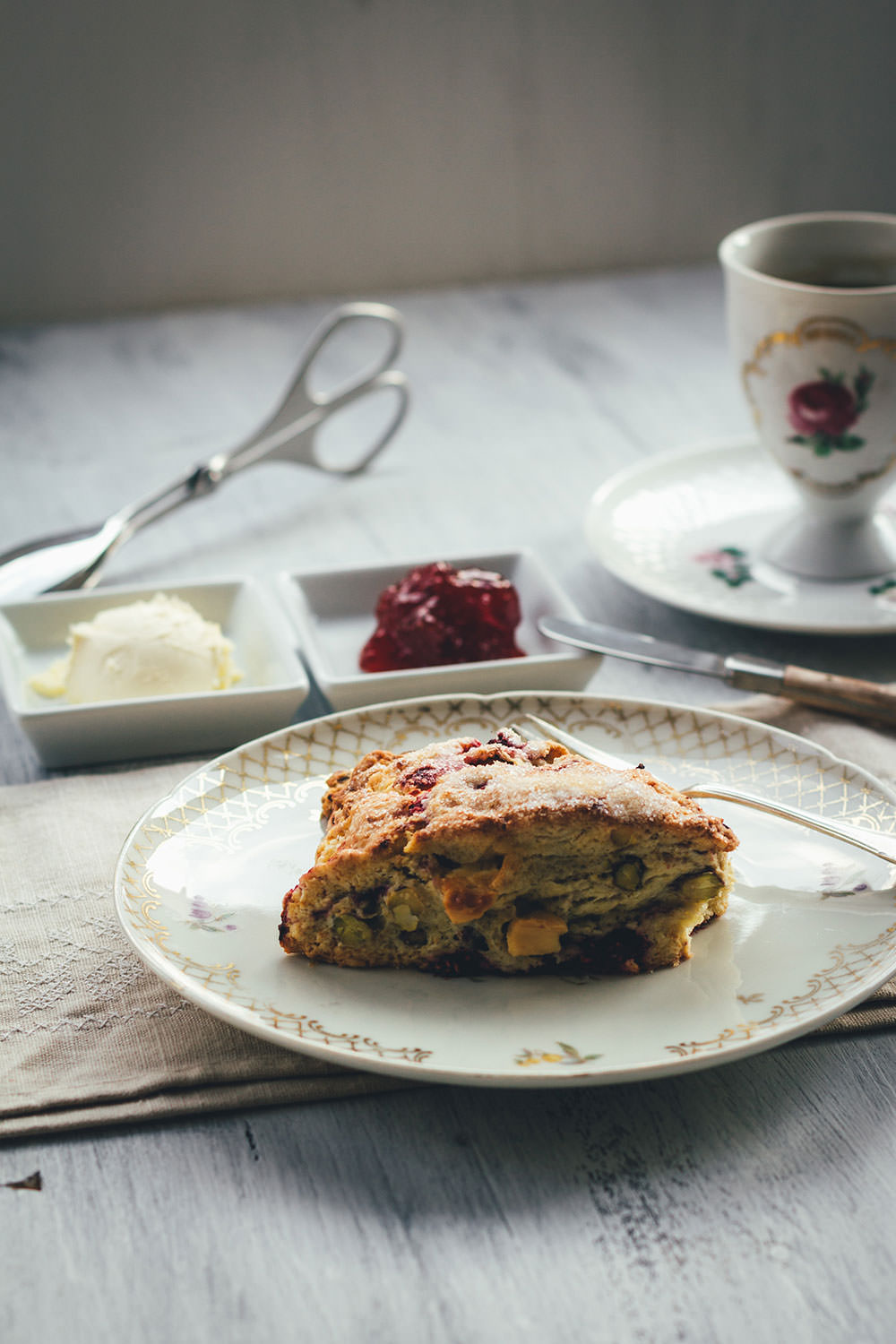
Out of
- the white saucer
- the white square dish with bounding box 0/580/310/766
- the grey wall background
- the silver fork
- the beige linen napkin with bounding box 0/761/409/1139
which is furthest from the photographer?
the grey wall background

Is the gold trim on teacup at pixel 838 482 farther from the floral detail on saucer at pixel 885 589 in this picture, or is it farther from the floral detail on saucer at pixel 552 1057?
the floral detail on saucer at pixel 552 1057

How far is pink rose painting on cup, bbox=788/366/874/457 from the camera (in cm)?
152

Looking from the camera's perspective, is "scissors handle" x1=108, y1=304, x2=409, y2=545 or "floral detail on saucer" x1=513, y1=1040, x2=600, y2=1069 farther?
"scissors handle" x1=108, y1=304, x2=409, y2=545

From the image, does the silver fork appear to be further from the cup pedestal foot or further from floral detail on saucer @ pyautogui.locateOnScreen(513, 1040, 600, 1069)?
the cup pedestal foot

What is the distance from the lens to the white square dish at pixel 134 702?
1297mm

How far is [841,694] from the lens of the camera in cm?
138

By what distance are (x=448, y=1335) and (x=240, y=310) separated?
2.41 m

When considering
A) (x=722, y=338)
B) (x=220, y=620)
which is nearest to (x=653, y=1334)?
(x=220, y=620)

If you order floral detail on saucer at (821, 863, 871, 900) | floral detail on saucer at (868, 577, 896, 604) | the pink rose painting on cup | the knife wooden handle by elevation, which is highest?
the pink rose painting on cup

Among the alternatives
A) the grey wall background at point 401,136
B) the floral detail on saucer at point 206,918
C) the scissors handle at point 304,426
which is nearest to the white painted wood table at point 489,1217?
the floral detail on saucer at point 206,918

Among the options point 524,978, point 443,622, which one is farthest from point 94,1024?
point 443,622

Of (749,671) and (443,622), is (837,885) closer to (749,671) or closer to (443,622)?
(749,671)

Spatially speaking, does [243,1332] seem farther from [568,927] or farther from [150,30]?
[150,30]

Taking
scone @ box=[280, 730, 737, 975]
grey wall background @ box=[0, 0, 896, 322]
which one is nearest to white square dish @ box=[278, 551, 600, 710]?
scone @ box=[280, 730, 737, 975]
